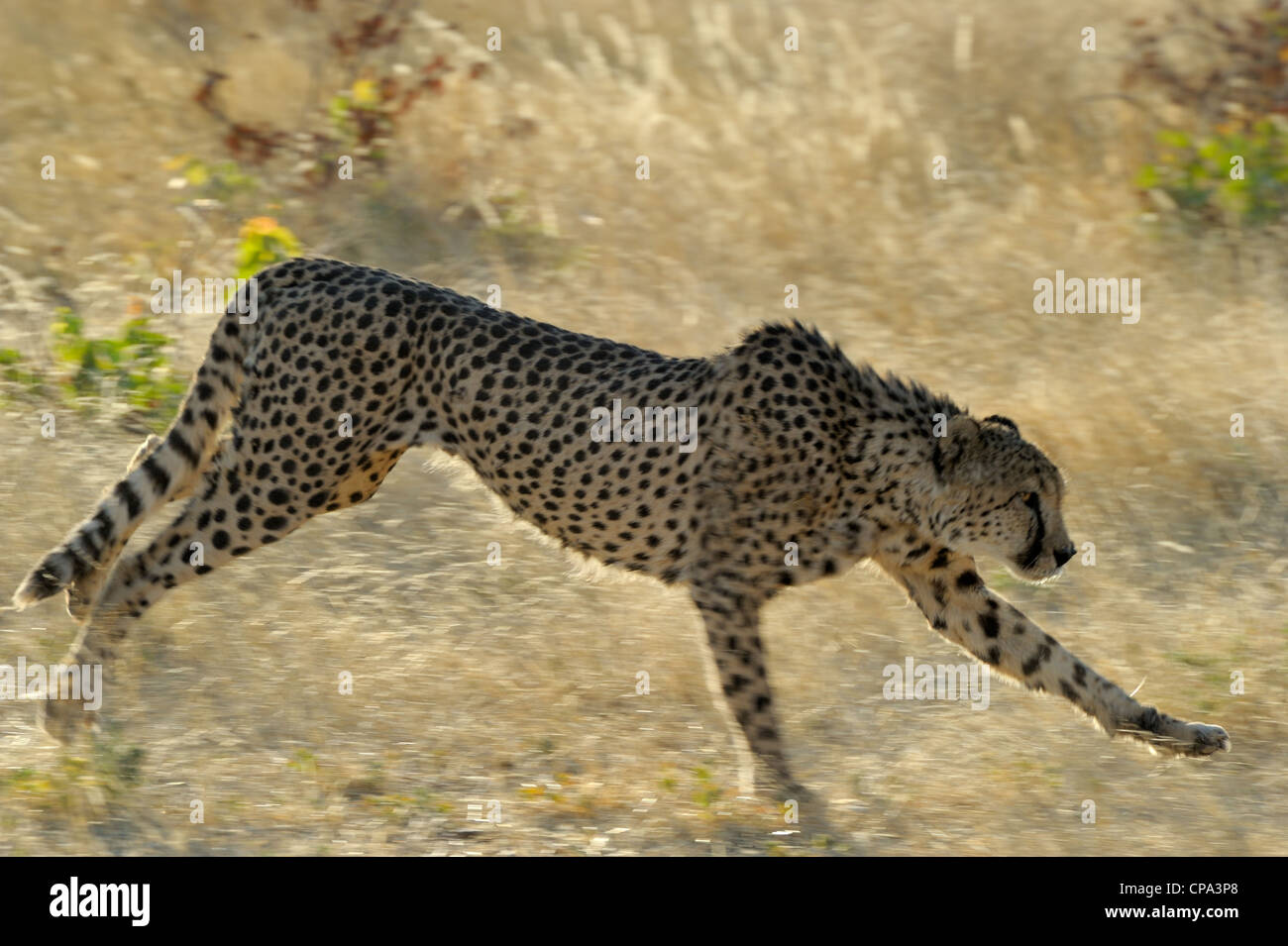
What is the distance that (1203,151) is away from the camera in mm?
8156

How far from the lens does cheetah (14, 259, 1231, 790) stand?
451cm

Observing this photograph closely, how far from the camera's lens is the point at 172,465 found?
4.84m

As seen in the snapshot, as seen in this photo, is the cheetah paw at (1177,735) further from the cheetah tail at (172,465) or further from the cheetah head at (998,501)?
the cheetah tail at (172,465)

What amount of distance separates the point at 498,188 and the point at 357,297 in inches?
134

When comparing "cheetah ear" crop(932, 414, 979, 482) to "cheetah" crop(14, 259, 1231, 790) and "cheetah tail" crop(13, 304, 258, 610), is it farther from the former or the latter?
"cheetah tail" crop(13, 304, 258, 610)

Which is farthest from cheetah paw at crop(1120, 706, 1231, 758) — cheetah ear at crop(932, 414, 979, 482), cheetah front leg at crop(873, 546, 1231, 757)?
cheetah ear at crop(932, 414, 979, 482)

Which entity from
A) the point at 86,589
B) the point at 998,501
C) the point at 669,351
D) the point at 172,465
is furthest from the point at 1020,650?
the point at 669,351

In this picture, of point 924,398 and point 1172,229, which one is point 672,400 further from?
point 1172,229

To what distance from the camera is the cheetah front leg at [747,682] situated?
4.43 metres

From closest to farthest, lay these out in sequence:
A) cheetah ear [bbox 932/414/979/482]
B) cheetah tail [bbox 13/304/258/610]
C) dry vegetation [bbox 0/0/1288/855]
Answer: dry vegetation [bbox 0/0/1288/855] < cheetah ear [bbox 932/414/979/482] < cheetah tail [bbox 13/304/258/610]

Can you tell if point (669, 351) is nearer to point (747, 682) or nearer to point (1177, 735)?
point (747, 682)

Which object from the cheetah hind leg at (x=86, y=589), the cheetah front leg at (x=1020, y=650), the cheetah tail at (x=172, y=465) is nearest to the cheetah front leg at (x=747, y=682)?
the cheetah front leg at (x=1020, y=650)

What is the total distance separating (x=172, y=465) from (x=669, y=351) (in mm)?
2539

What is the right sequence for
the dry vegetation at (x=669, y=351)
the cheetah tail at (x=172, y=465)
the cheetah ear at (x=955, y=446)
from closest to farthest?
the dry vegetation at (x=669, y=351)
the cheetah ear at (x=955, y=446)
the cheetah tail at (x=172, y=465)
